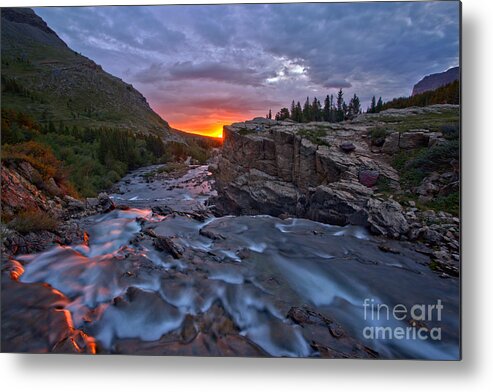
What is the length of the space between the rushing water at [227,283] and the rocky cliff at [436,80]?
192 centimetres

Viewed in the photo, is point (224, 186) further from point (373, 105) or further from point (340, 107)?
point (373, 105)

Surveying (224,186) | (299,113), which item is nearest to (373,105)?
(299,113)

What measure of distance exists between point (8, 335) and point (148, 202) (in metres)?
2.09

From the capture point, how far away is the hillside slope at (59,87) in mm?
2941

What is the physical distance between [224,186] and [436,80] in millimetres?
2955

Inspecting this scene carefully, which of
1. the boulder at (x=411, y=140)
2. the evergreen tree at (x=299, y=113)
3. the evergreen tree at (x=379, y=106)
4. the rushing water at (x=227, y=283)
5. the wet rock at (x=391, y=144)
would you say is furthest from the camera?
the wet rock at (x=391, y=144)

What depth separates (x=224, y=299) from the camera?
9.02ft

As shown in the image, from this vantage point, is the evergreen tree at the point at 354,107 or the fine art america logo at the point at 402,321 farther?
the evergreen tree at the point at 354,107

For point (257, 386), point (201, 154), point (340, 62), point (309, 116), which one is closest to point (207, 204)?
point (201, 154)

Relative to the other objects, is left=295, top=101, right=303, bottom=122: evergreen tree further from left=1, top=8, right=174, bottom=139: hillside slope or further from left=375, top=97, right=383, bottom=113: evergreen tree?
left=1, top=8, right=174, bottom=139: hillside slope

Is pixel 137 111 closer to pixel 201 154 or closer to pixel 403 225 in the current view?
pixel 201 154

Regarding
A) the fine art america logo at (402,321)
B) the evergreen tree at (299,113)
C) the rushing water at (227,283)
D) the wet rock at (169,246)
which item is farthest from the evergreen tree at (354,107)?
the wet rock at (169,246)

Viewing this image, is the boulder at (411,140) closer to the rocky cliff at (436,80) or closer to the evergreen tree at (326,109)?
the rocky cliff at (436,80)

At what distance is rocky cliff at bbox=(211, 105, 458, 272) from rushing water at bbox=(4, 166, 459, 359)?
27cm
